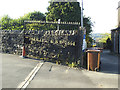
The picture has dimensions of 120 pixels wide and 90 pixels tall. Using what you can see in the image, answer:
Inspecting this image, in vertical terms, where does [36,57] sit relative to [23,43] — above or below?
below

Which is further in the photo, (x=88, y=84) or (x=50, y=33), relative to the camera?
(x=50, y=33)

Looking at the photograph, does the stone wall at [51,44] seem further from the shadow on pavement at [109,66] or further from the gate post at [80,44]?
the shadow on pavement at [109,66]

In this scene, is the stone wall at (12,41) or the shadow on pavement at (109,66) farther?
the stone wall at (12,41)

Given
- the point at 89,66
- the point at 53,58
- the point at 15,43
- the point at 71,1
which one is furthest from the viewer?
the point at 71,1

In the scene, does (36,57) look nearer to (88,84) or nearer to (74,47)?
(74,47)

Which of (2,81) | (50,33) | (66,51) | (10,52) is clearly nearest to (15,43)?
(10,52)

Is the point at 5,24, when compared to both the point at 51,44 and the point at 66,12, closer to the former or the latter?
the point at 66,12

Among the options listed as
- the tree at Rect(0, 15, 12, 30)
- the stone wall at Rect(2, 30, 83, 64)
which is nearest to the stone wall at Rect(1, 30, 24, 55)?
the stone wall at Rect(2, 30, 83, 64)

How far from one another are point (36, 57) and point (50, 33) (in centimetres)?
200

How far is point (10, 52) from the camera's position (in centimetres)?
977

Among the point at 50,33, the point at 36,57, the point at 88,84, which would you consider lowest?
the point at 88,84

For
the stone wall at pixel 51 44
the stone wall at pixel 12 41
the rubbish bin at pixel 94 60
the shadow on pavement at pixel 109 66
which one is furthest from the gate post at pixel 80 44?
the stone wall at pixel 12 41

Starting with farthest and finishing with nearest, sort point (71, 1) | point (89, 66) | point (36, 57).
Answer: point (71, 1), point (36, 57), point (89, 66)

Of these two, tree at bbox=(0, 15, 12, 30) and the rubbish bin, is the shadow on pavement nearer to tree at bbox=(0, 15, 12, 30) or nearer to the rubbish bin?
the rubbish bin
